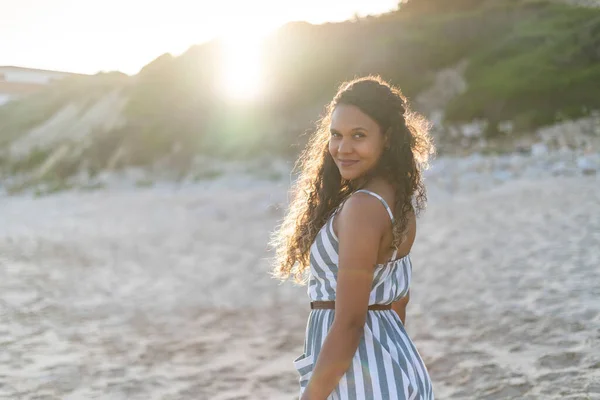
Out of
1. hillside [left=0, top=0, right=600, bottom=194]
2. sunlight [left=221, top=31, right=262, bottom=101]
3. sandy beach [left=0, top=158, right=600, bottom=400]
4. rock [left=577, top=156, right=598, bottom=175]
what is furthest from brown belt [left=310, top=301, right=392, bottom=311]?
sunlight [left=221, top=31, right=262, bottom=101]

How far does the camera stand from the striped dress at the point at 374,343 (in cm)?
202

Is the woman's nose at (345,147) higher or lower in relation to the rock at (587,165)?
lower

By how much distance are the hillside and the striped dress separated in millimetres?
16642

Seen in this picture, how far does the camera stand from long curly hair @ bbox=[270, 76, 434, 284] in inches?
82.7

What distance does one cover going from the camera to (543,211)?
11.2m

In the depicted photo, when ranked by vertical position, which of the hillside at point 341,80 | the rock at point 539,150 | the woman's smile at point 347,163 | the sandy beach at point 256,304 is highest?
the hillside at point 341,80

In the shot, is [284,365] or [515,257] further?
[515,257]

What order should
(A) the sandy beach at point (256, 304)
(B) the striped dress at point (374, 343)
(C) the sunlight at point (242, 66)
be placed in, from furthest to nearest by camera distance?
(C) the sunlight at point (242, 66)
(A) the sandy beach at point (256, 304)
(B) the striped dress at point (374, 343)

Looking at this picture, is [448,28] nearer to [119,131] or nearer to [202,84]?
[202,84]

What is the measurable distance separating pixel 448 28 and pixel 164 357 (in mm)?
26104

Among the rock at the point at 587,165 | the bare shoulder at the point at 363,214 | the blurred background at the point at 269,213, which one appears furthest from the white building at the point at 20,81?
the bare shoulder at the point at 363,214

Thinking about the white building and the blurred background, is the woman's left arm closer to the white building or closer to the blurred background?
the blurred background

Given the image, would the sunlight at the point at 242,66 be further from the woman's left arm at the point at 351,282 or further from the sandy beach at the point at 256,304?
the woman's left arm at the point at 351,282

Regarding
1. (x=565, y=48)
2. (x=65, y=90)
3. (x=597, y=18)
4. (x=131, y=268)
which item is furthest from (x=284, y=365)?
(x=65, y=90)
